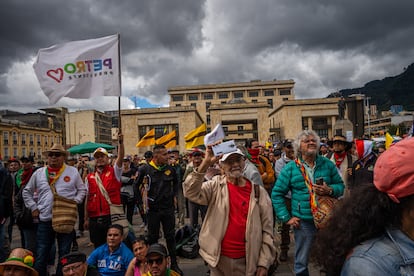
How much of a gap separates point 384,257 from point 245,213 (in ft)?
5.61

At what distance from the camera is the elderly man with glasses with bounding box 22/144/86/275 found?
411 cm

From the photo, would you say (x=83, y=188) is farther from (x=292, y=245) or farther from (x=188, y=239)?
(x=292, y=245)

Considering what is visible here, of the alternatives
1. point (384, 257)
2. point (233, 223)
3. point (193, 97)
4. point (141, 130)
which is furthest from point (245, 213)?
point (193, 97)

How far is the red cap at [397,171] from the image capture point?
44.0 inches

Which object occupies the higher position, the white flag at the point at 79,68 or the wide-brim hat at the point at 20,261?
the white flag at the point at 79,68

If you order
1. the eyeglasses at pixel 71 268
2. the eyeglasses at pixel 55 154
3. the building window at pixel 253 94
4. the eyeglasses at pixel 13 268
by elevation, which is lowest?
the eyeglasses at pixel 71 268

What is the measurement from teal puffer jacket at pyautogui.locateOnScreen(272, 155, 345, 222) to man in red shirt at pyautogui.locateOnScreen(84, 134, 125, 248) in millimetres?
2376

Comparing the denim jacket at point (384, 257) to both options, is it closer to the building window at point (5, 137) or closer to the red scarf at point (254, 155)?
the red scarf at point (254, 155)

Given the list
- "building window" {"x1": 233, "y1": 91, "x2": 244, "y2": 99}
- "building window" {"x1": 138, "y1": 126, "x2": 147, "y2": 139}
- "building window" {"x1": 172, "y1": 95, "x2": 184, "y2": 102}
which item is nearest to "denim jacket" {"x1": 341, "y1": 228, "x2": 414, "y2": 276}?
"building window" {"x1": 138, "y1": 126, "x2": 147, "y2": 139}

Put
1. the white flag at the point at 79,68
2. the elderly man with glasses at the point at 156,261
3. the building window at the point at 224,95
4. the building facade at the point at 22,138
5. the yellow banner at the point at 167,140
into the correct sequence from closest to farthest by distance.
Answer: the elderly man with glasses at the point at 156,261 → the white flag at the point at 79,68 → the yellow banner at the point at 167,140 → the building facade at the point at 22,138 → the building window at the point at 224,95

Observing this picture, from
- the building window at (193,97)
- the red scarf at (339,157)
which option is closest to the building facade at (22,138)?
the building window at (193,97)

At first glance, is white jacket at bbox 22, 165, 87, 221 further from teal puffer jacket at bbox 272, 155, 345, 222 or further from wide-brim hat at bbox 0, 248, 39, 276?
teal puffer jacket at bbox 272, 155, 345, 222

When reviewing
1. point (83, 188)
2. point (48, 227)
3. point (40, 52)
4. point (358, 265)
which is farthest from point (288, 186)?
point (40, 52)

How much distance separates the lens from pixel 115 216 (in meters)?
4.57
